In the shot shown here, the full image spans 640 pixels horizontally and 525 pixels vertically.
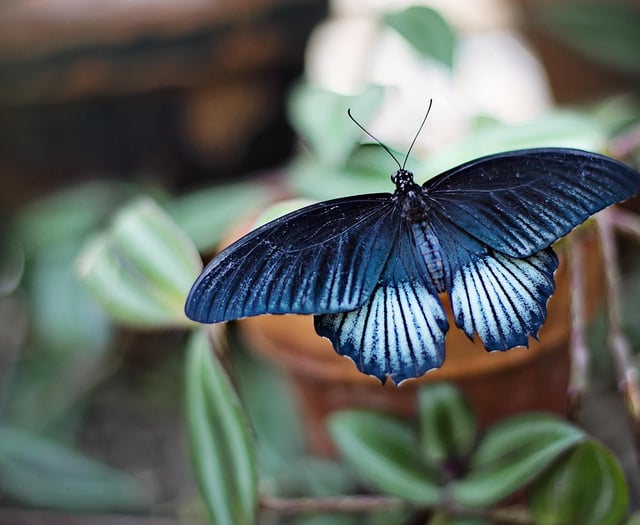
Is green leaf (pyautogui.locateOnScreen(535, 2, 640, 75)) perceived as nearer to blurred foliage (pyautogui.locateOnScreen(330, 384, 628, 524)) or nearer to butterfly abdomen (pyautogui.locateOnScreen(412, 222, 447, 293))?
blurred foliage (pyautogui.locateOnScreen(330, 384, 628, 524))

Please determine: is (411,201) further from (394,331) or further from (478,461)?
(478,461)

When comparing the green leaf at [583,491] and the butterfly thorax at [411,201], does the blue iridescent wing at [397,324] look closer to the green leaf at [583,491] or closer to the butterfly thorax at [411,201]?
the butterfly thorax at [411,201]

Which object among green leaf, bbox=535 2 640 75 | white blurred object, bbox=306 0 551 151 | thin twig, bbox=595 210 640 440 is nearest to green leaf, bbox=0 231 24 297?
white blurred object, bbox=306 0 551 151

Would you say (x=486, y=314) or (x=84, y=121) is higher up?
(x=84, y=121)

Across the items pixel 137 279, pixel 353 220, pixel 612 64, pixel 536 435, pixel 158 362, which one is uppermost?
pixel 612 64

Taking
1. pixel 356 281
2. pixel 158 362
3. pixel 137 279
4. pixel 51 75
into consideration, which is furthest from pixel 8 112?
pixel 356 281

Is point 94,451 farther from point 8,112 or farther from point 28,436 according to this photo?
point 8,112
